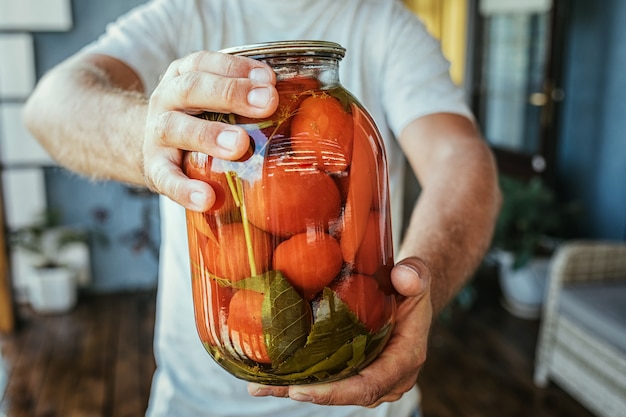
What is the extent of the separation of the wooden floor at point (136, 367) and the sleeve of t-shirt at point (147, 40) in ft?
6.75

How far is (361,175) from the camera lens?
20.4 inches

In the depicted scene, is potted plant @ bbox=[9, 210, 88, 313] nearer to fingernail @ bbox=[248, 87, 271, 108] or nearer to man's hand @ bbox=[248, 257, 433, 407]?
man's hand @ bbox=[248, 257, 433, 407]

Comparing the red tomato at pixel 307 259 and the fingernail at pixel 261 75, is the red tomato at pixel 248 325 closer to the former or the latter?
the red tomato at pixel 307 259

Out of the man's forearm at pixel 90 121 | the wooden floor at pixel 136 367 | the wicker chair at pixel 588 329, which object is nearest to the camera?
the man's forearm at pixel 90 121

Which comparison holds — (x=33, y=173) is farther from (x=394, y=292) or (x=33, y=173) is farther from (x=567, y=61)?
(x=394, y=292)

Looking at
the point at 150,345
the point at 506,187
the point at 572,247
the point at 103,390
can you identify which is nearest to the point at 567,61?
the point at 506,187

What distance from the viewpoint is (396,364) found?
587 mm

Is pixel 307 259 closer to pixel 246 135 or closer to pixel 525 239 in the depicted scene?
pixel 246 135

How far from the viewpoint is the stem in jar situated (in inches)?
19.3

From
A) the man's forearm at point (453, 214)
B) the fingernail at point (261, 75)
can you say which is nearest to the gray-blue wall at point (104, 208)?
the man's forearm at point (453, 214)

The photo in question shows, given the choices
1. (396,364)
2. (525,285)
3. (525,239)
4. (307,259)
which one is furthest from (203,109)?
(525,285)

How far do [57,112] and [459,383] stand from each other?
242 cm

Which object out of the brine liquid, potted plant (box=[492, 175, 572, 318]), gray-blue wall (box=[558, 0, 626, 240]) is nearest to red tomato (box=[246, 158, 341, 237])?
the brine liquid

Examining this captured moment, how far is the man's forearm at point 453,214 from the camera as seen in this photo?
759 millimetres
